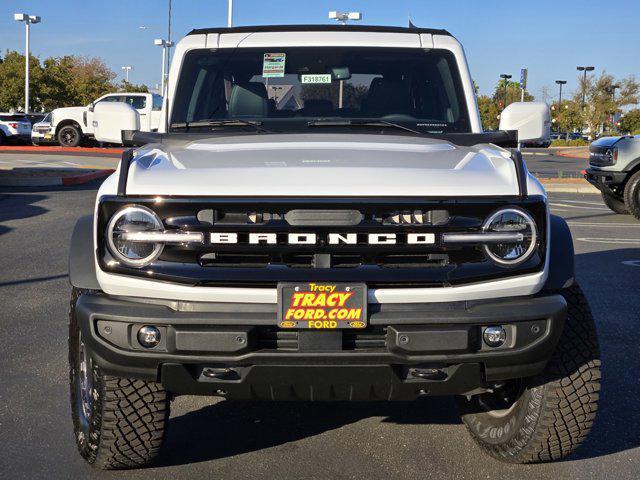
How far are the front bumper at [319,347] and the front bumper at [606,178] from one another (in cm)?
1161

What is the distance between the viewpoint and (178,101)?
4.94 metres

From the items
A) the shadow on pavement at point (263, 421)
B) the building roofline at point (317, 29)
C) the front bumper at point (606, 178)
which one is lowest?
the shadow on pavement at point (263, 421)

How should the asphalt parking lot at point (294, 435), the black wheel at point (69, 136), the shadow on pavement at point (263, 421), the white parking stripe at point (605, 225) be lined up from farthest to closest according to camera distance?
the black wheel at point (69, 136), the white parking stripe at point (605, 225), the shadow on pavement at point (263, 421), the asphalt parking lot at point (294, 435)

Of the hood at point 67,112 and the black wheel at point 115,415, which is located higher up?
the hood at point 67,112

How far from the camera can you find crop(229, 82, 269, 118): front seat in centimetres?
490

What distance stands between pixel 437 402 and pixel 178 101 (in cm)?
210

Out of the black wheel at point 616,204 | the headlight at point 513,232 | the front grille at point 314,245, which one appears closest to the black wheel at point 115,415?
the front grille at point 314,245

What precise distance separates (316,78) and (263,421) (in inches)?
73.3

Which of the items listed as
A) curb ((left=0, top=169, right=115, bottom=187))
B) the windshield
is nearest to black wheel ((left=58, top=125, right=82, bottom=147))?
curb ((left=0, top=169, right=115, bottom=187))

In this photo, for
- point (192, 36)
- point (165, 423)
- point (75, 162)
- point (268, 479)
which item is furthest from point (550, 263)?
point (75, 162)

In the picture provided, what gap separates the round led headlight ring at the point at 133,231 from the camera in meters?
3.34

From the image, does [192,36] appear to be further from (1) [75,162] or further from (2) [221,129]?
(1) [75,162]

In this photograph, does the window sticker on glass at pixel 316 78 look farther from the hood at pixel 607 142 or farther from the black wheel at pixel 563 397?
the hood at pixel 607 142

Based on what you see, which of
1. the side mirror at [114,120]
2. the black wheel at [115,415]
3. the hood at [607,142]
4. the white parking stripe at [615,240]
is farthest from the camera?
the hood at [607,142]
